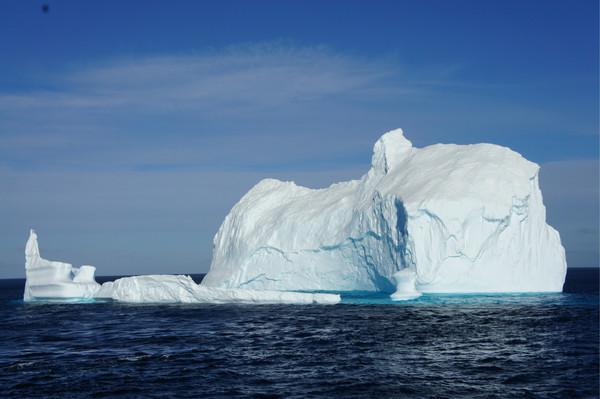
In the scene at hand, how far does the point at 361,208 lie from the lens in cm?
3794

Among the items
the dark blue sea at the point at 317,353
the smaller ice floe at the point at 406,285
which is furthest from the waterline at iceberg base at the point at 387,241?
the dark blue sea at the point at 317,353

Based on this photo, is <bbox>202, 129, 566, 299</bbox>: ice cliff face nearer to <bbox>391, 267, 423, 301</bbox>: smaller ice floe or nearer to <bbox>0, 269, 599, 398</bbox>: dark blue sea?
<bbox>391, 267, 423, 301</bbox>: smaller ice floe

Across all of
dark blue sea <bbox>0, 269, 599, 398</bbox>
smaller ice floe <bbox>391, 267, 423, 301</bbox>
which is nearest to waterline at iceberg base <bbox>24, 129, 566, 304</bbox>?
smaller ice floe <bbox>391, 267, 423, 301</bbox>

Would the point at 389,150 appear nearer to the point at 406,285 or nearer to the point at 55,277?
the point at 406,285

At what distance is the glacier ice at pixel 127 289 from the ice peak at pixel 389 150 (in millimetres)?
9941

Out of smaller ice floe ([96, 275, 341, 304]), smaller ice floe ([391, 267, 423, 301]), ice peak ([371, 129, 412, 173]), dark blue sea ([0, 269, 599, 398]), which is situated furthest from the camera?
ice peak ([371, 129, 412, 173])

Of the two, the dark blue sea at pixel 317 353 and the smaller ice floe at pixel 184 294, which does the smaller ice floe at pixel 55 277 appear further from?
the dark blue sea at pixel 317 353

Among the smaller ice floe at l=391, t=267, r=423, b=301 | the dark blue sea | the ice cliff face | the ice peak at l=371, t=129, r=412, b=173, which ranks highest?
the ice peak at l=371, t=129, r=412, b=173

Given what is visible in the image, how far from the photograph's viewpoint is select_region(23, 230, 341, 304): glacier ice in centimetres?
3584

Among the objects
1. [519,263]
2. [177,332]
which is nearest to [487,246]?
[519,263]

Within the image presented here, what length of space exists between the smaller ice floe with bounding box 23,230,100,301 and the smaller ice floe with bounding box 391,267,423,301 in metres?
20.8

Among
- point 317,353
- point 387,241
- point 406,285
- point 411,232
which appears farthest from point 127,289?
point 317,353

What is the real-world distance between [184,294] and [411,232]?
46.7ft

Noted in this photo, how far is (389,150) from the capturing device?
40.4 m
